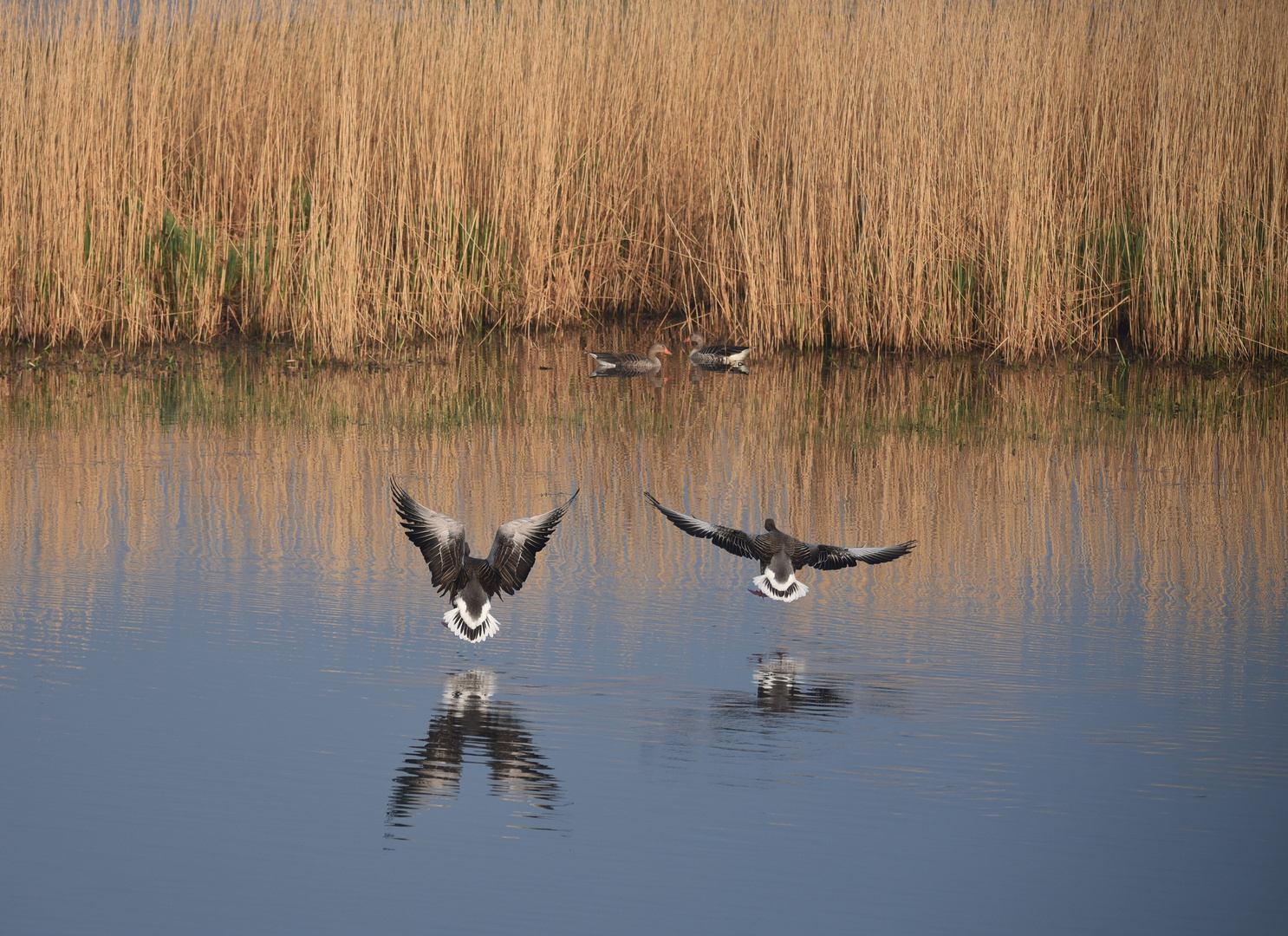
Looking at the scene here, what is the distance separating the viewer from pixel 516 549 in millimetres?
4895

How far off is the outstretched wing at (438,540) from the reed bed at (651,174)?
5.70 meters

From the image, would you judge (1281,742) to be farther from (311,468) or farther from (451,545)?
(311,468)

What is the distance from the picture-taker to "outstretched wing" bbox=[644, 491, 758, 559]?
5.38m

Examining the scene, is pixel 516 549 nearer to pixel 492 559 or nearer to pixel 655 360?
pixel 492 559

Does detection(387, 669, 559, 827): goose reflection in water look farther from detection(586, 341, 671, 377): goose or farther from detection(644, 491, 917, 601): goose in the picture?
detection(586, 341, 671, 377): goose

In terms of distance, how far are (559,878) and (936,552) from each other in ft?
9.91

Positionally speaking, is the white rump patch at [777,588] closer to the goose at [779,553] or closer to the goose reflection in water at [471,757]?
the goose at [779,553]

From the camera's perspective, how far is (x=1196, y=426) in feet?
28.4

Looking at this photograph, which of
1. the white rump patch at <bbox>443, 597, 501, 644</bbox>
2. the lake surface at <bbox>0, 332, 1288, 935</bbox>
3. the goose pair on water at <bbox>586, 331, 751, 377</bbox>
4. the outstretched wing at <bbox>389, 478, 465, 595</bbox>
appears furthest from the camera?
the goose pair on water at <bbox>586, 331, 751, 377</bbox>

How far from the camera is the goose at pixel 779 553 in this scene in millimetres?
5230

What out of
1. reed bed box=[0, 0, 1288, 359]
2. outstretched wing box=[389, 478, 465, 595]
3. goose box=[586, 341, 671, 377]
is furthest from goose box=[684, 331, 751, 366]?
outstretched wing box=[389, 478, 465, 595]

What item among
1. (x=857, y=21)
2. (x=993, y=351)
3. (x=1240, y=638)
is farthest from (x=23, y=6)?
(x=1240, y=638)

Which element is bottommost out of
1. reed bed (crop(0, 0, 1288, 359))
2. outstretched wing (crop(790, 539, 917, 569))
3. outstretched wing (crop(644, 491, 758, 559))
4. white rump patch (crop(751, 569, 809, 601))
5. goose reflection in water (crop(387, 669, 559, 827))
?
goose reflection in water (crop(387, 669, 559, 827))

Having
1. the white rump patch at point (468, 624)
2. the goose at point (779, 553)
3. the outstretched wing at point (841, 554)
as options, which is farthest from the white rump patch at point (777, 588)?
the white rump patch at point (468, 624)
